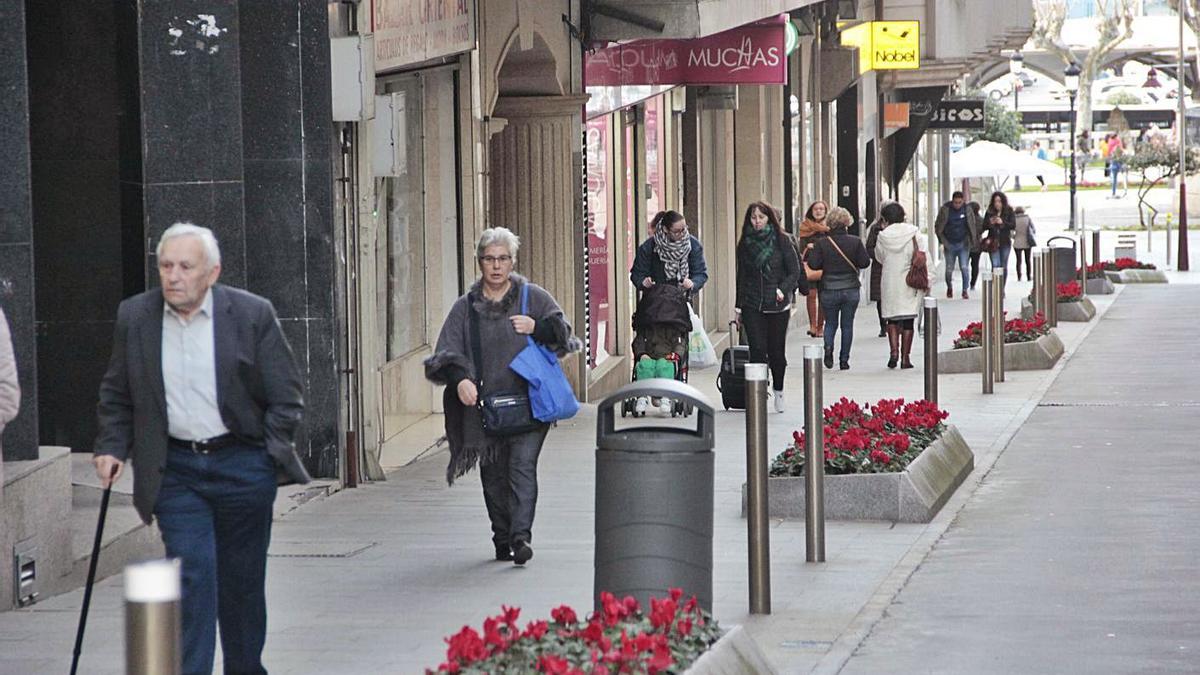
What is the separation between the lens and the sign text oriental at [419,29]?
13203 millimetres

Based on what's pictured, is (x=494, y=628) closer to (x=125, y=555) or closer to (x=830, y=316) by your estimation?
(x=125, y=555)

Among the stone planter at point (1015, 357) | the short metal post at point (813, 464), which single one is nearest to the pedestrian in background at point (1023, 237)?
the stone planter at point (1015, 357)

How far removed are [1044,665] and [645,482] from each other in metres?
1.55

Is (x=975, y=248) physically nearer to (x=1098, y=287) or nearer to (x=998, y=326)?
(x=1098, y=287)

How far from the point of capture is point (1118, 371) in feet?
66.4

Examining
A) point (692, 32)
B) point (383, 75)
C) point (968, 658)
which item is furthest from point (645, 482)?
point (692, 32)

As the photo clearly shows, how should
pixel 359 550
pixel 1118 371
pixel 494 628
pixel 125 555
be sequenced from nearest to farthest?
pixel 494 628 < pixel 125 555 < pixel 359 550 < pixel 1118 371

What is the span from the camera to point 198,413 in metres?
6.34

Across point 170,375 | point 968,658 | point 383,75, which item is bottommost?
point 968,658

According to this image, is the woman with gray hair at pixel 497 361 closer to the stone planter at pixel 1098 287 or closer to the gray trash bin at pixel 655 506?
the gray trash bin at pixel 655 506

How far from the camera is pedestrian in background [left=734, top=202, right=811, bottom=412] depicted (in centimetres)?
1673

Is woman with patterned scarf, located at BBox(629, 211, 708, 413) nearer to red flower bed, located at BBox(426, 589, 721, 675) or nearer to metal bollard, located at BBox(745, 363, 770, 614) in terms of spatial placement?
metal bollard, located at BBox(745, 363, 770, 614)

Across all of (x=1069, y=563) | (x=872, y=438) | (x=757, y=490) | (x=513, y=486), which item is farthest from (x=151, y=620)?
(x=872, y=438)

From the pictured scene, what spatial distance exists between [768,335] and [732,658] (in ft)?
35.2
